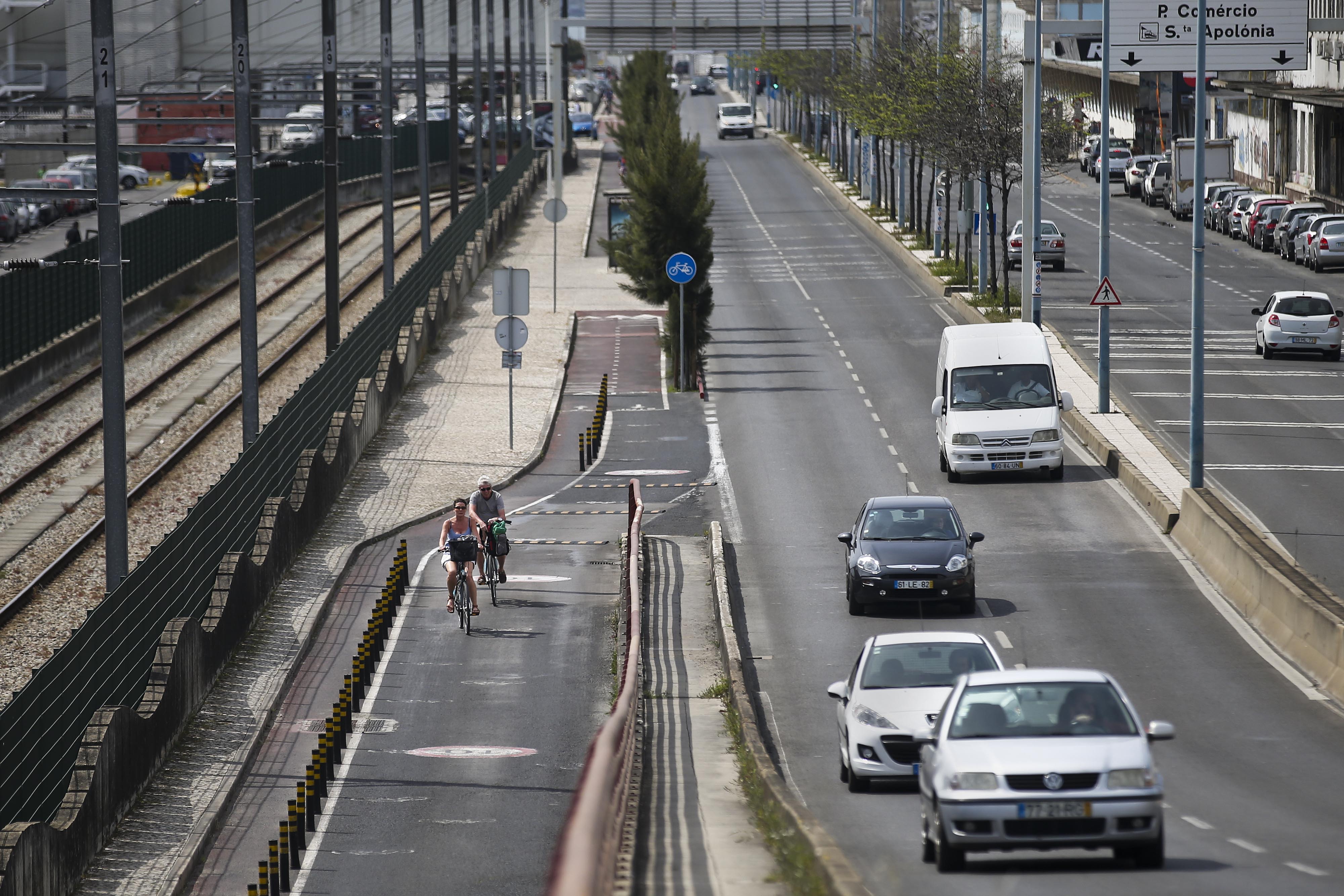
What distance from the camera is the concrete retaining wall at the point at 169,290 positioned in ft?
142

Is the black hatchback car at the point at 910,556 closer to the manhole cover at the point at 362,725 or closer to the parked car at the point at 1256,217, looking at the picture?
the manhole cover at the point at 362,725

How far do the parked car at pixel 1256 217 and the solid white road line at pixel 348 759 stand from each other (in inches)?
1771

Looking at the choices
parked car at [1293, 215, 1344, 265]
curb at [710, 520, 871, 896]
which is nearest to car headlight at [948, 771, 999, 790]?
curb at [710, 520, 871, 896]

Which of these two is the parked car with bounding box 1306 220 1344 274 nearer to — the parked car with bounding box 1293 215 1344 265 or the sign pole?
the parked car with bounding box 1293 215 1344 265

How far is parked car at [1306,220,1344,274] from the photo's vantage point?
5728 cm

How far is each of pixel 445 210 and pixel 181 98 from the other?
28205 millimetres

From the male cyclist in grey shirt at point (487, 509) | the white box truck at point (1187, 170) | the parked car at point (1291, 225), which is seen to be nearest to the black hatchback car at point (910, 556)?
the male cyclist in grey shirt at point (487, 509)

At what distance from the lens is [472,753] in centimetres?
1950

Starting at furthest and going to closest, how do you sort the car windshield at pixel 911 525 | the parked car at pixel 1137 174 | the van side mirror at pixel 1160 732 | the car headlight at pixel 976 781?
the parked car at pixel 1137 174
the car windshield at pixel 911 525
the van side mirror at pixel 1160 732
the car headlight at pixel 976 781

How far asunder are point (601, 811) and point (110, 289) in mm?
13026

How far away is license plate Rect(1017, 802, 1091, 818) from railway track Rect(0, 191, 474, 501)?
25.3 meters

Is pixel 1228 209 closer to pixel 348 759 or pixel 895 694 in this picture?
pixel 348 759

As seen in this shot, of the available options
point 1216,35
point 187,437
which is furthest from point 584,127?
point 187,437

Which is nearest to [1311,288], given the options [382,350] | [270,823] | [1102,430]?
[1102,430]
